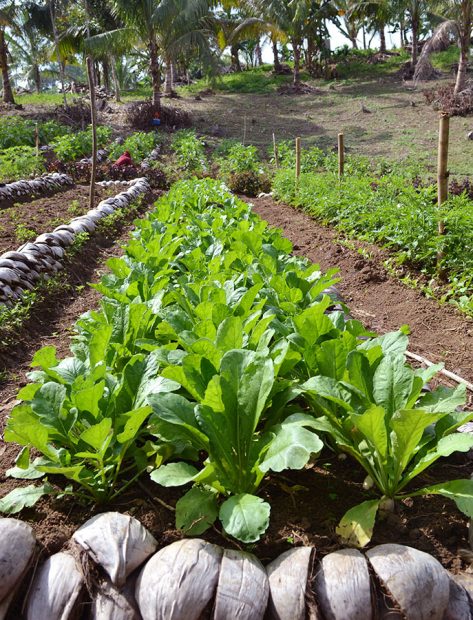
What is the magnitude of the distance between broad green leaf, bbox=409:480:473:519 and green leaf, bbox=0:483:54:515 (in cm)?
132

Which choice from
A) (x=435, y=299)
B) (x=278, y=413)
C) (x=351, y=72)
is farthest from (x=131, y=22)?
(x=278, y=413)

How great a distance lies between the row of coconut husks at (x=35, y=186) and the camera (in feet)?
38.6

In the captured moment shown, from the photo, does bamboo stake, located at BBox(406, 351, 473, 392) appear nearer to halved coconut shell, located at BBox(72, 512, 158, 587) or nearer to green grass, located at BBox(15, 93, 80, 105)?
halved coconut shell, located at BBox(72, 512, 158, 587)

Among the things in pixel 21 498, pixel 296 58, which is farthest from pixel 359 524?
pixel 296 58

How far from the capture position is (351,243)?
677 cm

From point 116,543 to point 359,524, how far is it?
777 millimetres

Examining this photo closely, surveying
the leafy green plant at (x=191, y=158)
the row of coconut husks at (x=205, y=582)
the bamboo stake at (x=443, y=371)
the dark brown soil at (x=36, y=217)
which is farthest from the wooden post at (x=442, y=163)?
the leafy green plant at (x=191, y=158)

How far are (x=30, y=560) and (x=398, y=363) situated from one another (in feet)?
4.81

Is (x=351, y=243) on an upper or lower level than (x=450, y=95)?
lower

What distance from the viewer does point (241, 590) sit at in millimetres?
1490

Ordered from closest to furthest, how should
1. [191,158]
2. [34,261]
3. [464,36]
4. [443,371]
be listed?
[443,371] → [34,261] → [191,158] → [464,36]

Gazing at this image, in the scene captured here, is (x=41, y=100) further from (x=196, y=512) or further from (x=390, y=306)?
(x=196, y=512)

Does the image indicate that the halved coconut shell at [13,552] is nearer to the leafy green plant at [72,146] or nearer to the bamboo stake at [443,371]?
the bamboo stake at [443,371]

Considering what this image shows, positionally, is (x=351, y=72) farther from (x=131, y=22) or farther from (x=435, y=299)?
(x=435, y=299)
